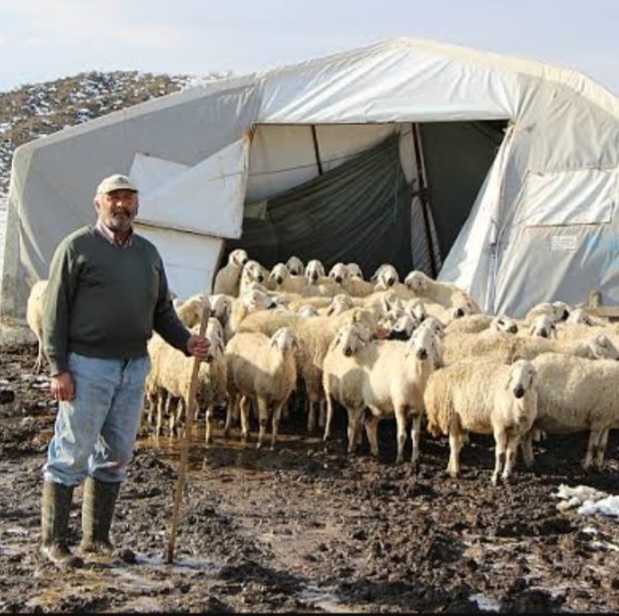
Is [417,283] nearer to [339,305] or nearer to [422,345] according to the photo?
[339,305]

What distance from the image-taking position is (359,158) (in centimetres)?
2158

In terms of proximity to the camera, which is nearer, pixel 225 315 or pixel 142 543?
pixel 142 543

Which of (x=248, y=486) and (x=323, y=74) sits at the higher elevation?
(x=323, y=74)

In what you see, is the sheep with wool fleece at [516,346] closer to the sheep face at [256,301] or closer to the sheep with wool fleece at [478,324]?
the sheep with wool fleece at [478,324]

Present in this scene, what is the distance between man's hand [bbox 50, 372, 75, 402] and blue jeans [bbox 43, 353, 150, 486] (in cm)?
5

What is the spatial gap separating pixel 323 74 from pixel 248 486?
444 inches

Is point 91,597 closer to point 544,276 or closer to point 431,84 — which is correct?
point 544,276

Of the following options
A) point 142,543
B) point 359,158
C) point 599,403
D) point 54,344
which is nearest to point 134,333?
point 54,344

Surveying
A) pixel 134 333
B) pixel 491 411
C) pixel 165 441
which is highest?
pixel 134 333

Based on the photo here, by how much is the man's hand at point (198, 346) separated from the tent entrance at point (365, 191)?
13.7m

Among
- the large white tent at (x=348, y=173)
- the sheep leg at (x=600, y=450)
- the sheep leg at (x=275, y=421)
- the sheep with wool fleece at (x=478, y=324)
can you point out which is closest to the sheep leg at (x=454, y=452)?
the sheep leg at (x=600, y=450)

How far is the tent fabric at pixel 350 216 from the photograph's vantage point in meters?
21.3

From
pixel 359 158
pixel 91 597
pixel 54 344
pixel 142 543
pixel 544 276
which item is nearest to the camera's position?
pixel 91 597

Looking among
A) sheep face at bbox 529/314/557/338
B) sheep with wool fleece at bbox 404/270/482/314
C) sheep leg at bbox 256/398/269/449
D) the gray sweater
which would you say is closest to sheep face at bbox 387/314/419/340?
sheep face at bbox 529/314/557/338
